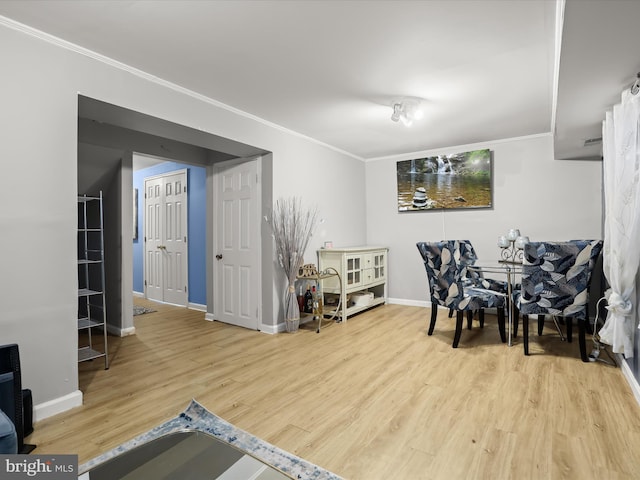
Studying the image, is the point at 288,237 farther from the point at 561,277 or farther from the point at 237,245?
the point at 561,277

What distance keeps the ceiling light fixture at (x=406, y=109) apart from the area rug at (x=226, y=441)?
2905 millimetres

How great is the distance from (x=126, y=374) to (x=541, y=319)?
402 cm

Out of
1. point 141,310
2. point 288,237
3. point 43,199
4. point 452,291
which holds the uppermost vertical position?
point 43,199

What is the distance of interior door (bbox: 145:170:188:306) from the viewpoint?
18.0ft

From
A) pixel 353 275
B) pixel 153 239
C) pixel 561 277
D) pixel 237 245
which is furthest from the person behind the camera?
pixel 153 239

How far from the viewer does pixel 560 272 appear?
288cm

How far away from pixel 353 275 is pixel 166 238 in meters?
3.26

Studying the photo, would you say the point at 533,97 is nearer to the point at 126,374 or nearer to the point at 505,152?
the point at 505,152

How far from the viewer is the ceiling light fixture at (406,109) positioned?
3225 mm

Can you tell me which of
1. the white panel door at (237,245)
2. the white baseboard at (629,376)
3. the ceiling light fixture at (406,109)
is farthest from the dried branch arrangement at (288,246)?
the white baseboard at (629,376)

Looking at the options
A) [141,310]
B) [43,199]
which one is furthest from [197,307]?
[43,199]

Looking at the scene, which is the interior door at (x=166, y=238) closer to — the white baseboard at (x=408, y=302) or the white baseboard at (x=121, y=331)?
the white baseboard at (x=121, y=331)

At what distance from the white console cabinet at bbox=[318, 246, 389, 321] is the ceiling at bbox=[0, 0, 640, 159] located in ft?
5.80

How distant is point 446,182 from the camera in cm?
490
